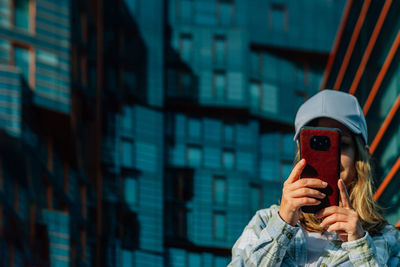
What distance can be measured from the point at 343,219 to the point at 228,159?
161 feet

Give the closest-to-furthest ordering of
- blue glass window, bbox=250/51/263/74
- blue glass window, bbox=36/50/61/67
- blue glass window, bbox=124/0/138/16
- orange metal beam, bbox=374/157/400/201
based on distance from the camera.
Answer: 1. orange metal beam, bbox=374/157/400/201
2. blue glass window, bbox=36/50/61/67
3. blue glass window, bbox=124/0/138/16
4. blue glass window, bbox=250/51/263/74

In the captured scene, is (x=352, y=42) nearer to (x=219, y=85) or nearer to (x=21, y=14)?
(x=21, y=14)

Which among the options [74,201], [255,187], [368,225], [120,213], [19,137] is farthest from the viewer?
[255,187]

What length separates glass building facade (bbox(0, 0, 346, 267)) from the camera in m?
44.9

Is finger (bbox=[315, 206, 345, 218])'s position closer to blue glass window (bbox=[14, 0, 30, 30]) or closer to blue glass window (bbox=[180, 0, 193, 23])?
blue glass window (bbox=[14, 0, 30, 30])

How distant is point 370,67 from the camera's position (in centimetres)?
1777

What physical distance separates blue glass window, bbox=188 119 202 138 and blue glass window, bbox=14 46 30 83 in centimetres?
1940

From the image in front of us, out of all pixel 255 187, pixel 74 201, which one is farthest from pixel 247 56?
pixel 74 201

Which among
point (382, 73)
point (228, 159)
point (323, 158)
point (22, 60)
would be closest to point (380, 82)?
point (382, 73)

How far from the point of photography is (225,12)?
180 ft

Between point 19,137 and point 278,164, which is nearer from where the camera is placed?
point 19,137

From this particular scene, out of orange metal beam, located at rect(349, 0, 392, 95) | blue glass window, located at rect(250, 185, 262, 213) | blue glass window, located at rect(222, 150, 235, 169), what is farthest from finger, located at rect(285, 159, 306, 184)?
blue glass window, located at rect(222, 150, 235, 169)

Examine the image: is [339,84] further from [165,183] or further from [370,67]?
[165,183]

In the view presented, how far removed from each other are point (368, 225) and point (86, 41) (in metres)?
41.5
